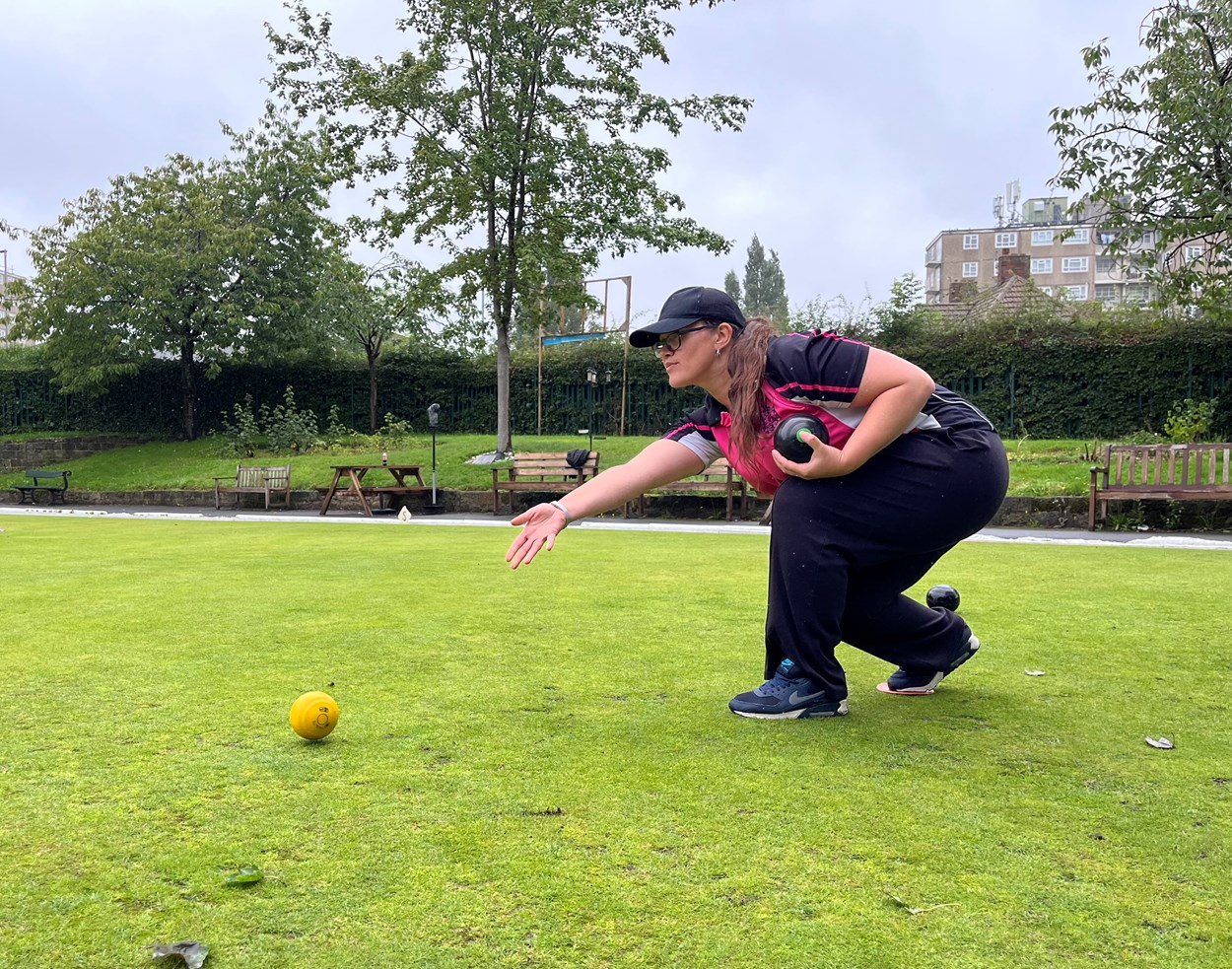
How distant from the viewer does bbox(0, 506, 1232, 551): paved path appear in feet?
40.7

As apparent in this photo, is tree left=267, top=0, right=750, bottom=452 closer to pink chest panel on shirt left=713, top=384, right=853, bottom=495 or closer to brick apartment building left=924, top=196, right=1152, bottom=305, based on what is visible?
pink chest panel on shirt left=713, top=384, right=853, bottom=495

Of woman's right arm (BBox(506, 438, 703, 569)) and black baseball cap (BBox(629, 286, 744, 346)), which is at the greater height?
black baseball cap (BBox(629, 286, 744, 346))

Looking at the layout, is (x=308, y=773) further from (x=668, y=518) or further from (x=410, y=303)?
(x=410, y=303)

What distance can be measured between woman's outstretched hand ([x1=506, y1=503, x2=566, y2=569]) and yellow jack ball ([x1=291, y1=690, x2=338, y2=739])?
0.76 m

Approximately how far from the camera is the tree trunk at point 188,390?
3036 centimetres

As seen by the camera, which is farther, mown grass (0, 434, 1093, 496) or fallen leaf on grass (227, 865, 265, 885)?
mown grass (0, 434, 1093, 496)

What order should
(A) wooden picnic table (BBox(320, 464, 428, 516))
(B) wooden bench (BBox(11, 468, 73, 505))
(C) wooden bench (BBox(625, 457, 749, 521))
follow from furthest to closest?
(B) wooden bench (BBox(11, 468, 73, 505))
(A) wooden picnic table (BBox(320, 464, 428, 516))
(C) wooden bench (BBox(625, 457, 749, 521))

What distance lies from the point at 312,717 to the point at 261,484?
67.6 feet

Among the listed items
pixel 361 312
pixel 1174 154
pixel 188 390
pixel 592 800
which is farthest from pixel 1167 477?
pixel 188 390

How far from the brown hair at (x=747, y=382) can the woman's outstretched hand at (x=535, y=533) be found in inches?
27.6

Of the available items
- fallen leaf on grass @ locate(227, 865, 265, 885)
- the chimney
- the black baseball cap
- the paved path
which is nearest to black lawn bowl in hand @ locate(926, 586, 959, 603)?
the black baseball cap

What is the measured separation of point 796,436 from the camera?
126 inches

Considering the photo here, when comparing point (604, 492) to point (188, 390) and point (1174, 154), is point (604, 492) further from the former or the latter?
point (188, 390)

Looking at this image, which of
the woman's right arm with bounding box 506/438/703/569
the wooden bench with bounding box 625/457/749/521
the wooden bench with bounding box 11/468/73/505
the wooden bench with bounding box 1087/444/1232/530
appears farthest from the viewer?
the wooden bench with bounding box 11/468/73/505
